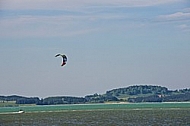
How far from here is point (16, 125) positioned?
66.7 m

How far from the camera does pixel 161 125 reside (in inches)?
2330

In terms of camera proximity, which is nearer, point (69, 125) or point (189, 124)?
point (189, 124)

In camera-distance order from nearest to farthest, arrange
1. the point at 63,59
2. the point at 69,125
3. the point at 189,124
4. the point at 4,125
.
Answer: the point at 63,59 < the point at 189,124 < the point at 69,125 < the point at 4,125

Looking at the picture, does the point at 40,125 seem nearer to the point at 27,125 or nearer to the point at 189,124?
the point at 27,125

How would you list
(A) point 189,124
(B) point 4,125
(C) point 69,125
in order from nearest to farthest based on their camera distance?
(A) point 189,124, (C) point 69,125, (B) point 4,125

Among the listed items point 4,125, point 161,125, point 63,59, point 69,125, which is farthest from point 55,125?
point 63,59

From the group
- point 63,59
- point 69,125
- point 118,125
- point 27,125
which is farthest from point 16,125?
point 63,59

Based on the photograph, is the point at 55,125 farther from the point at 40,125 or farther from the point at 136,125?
the point at 136,125

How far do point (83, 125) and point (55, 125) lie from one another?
10.5ft

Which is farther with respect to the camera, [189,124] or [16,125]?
[16,125]

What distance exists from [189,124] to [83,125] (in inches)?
427


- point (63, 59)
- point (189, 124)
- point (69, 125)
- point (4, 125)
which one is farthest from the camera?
point (4, 125)

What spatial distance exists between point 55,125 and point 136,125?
8877mm

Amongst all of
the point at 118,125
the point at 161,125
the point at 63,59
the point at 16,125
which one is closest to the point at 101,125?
the point at 118,125
